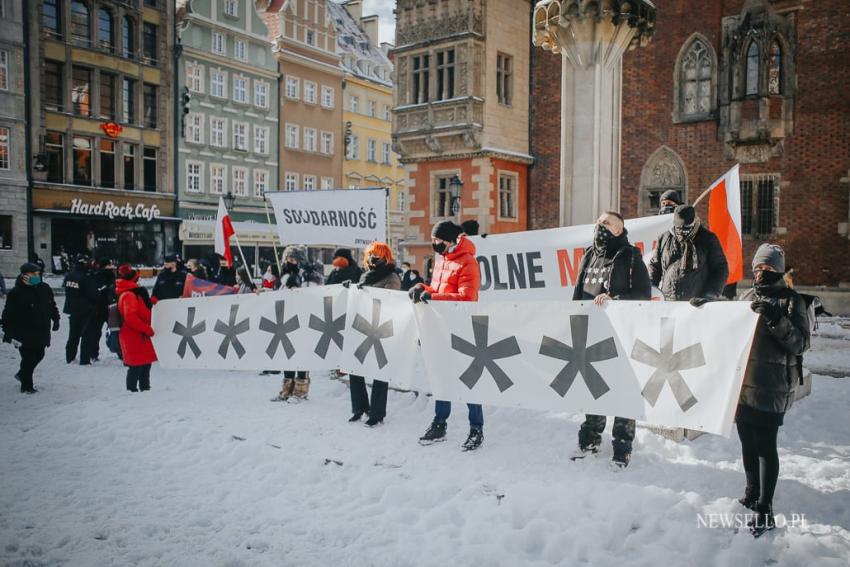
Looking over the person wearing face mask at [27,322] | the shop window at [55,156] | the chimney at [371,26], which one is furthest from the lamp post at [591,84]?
the chimney at [371,26]

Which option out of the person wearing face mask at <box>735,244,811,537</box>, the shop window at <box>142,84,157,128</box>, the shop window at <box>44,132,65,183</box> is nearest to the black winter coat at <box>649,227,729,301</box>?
the person wearing face mask at <box>735,244,811,537</box>

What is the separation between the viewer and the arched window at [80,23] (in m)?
34.5

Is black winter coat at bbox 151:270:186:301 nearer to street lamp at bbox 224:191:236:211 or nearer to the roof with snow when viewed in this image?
street lamp at bbox 224:191:236:211

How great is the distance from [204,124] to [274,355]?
120 ft

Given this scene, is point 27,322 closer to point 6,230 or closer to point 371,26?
point 6,230

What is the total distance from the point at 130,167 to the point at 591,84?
112 ft

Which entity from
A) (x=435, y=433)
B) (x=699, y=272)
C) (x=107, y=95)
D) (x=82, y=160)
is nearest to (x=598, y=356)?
(x=699, y=272)

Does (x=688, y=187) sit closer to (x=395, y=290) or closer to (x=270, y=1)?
(x=395, y=290)

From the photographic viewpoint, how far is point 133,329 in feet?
28.8

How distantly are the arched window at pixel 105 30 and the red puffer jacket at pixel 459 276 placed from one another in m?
36.1

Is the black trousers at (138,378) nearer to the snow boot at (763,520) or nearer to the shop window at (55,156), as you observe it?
the snow boot at (763,520)

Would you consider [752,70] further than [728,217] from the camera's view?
Yes

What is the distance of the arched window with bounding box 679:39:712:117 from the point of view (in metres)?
21.0

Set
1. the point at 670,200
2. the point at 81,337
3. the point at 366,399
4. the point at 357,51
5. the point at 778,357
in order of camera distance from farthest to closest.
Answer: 1. the point at 357,51
2. the point at 81,337
3. the point at 366,399
4. the point at 670,200
5. the point at 778,357
